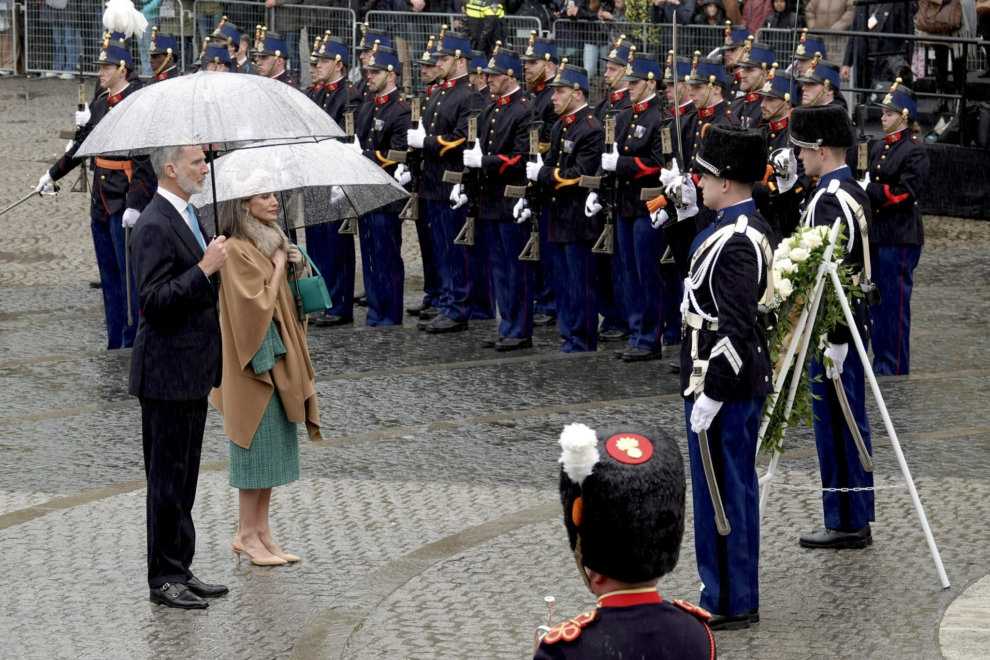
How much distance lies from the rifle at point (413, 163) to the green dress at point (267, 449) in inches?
244

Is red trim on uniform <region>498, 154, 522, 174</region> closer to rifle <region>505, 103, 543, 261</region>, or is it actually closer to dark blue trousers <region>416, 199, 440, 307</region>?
rifle <region>505, 103, 543, 261</region>

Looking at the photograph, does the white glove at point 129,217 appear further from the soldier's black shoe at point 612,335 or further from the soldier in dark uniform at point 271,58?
the soldier's black shoe at point 612,335

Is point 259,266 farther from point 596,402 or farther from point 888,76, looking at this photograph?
point 888,76

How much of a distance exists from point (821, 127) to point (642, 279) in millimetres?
4710

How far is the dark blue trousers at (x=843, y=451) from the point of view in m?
6.87

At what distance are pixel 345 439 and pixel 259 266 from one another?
8.24ft

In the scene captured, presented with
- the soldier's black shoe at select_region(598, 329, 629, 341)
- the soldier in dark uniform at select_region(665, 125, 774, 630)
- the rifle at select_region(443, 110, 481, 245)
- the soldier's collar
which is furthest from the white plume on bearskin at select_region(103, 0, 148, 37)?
the soldier's collar

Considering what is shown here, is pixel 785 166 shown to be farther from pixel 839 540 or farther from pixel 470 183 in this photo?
pixel 470 183

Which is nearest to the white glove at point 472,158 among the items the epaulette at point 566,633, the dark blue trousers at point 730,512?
the dark blue trousers at point 730,512

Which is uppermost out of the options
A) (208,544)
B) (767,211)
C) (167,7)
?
(167,7)

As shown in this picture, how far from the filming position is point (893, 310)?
10609 mm

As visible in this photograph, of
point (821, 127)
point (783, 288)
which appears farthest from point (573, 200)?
point (783, 288)

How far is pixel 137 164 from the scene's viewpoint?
36.7 feet

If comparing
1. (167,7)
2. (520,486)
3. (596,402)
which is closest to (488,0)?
(167,7)
